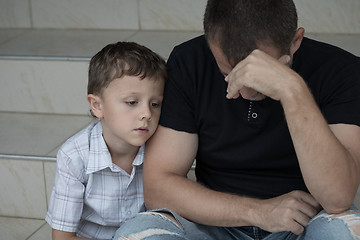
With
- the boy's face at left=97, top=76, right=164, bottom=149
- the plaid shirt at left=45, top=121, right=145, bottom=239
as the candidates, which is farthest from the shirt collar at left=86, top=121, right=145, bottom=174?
the boy's face at left=97, top=76, right=164, bottom=149

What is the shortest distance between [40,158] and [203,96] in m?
0.95

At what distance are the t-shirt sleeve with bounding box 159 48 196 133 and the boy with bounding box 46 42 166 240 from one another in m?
0.03

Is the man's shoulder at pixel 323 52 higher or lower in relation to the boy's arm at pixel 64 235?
higher

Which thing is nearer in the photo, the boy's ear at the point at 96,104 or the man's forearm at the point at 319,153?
the man's forearm at the point at 319,153

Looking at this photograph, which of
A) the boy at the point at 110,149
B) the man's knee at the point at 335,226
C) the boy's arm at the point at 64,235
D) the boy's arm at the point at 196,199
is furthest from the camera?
the boy's arm at the point at 64,235

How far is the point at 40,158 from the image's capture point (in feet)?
8.61

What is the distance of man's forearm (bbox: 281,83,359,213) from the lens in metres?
1.66

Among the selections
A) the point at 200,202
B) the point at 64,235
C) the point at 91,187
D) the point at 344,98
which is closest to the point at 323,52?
the point at 344,98

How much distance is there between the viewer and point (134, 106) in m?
1.96

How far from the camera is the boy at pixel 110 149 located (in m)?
1.96

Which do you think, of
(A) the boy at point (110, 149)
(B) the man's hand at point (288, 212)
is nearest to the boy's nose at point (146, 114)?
(A) the boy at point (110, 149)

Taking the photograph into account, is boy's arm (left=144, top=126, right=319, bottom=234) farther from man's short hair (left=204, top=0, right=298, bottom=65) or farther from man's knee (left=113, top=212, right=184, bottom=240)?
man's short hair (left=204, top=0, right=298, bottom=65)

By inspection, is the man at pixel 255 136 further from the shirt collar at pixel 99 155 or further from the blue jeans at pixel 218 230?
the shirt collar at pixel 99 155

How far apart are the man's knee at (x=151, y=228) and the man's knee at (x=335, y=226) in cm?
34
